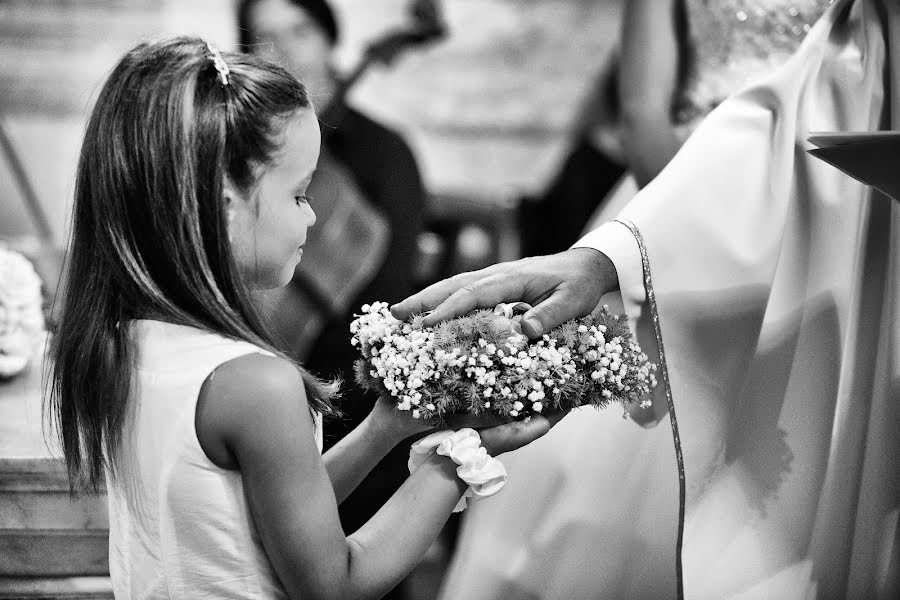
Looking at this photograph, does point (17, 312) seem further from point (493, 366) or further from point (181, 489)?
point (493, 366)

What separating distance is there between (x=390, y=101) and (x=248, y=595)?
10.5 ft

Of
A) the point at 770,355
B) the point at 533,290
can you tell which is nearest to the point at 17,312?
the point at 533,290

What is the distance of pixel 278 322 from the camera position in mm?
4062

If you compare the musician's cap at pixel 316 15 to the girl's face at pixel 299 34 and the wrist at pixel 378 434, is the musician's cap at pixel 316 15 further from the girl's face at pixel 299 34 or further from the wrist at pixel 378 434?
the wrist at pixel 378 434

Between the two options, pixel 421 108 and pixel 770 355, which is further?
pixel 421 108

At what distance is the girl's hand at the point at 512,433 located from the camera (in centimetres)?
140

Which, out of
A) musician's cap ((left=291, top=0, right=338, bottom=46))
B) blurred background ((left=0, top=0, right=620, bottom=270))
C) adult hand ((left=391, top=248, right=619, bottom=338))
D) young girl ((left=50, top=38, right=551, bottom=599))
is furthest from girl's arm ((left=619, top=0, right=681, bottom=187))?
young girl ((left=50, top=38, right=551, bottom=599))

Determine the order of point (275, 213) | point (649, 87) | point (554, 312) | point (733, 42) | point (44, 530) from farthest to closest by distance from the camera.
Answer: point (649, 87) < point (733, 42) < point (44, 530) < point (554, 312) < point (275, 213)

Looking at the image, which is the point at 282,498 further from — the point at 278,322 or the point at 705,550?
the point at 278,322

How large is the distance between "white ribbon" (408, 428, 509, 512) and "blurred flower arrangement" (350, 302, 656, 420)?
4 cm

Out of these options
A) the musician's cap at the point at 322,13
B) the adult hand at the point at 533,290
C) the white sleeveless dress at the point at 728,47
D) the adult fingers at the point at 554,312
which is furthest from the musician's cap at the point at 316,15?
the adult fingers at the point at 554,312

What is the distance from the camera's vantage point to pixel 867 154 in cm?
150

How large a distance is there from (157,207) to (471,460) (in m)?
→ 0.54

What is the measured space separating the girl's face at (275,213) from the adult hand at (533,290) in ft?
0.70
